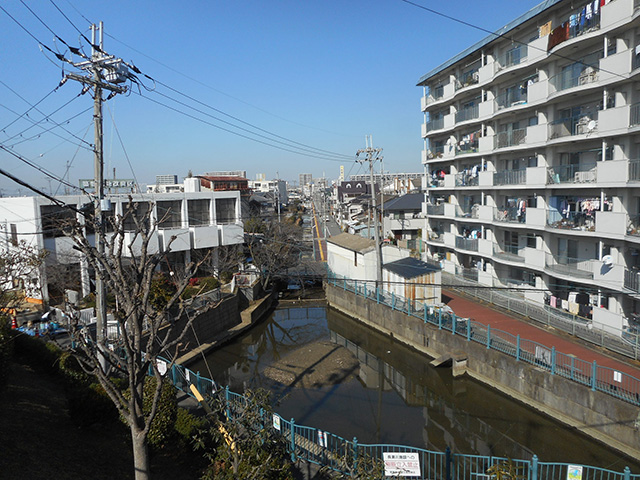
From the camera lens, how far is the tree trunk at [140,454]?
500cm

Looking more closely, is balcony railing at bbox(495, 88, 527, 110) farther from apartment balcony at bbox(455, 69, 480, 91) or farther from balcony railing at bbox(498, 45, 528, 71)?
apartment balcony at bbox(455, 69, 480, 91)

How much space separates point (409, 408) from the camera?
14.6m

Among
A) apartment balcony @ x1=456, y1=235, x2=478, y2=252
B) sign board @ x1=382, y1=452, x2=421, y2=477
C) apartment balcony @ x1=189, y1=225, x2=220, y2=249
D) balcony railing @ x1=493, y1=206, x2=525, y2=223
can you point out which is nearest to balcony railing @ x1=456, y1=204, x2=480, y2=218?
apartment balcony @ x1=456, y1=235, x2=478, y2=252

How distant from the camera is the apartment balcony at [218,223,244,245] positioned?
95.4 feet

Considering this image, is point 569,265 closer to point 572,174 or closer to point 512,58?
point 572,174

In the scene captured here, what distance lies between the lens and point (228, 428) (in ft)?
22.7

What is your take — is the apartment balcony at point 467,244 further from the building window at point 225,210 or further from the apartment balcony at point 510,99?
the building window at point 225,210

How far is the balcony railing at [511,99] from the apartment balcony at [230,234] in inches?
713

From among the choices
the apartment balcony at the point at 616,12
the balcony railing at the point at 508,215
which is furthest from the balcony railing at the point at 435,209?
the apartment balcony at the point at 616,12

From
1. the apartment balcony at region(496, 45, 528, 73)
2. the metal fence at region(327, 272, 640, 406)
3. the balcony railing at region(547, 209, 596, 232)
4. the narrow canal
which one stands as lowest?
the narrow canal

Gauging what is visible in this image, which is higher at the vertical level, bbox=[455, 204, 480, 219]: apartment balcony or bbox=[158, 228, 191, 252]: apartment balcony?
bbox=[455, 204, 480, 219]: apartment balcony

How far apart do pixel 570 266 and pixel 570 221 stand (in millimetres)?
1848

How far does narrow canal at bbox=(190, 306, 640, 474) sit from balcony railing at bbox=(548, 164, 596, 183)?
30.2ft

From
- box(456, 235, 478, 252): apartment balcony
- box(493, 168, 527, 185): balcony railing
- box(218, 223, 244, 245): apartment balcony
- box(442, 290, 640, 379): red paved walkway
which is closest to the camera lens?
box(442, 290, 640, 379): red paved walkway
